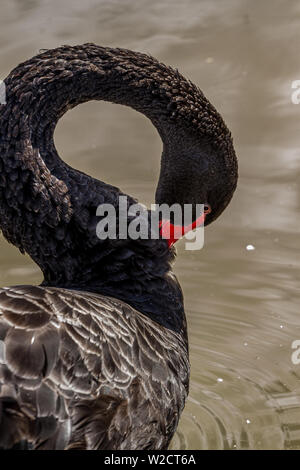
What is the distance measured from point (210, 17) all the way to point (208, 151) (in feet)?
11.3

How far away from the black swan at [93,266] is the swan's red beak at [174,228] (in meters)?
0.04

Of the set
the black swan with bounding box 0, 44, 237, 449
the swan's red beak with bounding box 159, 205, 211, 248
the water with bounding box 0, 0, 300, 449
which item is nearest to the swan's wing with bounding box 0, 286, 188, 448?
the black swan with bounding box 0, 44, 237, 449

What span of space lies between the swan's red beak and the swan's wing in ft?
1.87

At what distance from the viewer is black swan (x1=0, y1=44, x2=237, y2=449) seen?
2.88 metres

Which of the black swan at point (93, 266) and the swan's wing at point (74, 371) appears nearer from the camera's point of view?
the swan's wing at point (74, 371)

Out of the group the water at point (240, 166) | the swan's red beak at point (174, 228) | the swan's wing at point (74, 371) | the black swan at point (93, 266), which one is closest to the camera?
the swan's wing at point (74, 371)

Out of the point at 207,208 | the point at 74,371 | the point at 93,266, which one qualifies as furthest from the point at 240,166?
the point at 74,371

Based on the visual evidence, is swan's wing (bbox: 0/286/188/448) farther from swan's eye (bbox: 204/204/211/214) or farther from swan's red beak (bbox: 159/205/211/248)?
swan's eye (bbox: 204/204/211/214)

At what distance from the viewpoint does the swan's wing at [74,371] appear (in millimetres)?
2758

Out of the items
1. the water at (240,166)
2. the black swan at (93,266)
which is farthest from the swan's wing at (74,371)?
the water at (240,166)

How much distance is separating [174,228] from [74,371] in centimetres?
115

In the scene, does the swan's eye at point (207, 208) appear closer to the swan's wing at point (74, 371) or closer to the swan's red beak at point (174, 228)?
the swan's red beak at point (174, 228)

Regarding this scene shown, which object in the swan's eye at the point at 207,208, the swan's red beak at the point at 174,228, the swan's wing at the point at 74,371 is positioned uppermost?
the swan's eye at the point at 207,208

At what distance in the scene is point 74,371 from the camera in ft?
9.64
